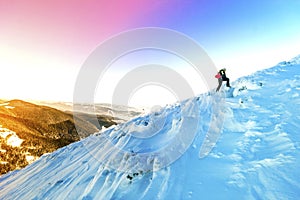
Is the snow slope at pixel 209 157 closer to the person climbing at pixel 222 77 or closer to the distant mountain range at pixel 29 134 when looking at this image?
the person climbing at pixel 222 77

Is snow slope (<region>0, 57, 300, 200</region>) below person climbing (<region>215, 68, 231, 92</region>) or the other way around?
below

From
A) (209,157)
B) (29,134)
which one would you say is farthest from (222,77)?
(29,134)

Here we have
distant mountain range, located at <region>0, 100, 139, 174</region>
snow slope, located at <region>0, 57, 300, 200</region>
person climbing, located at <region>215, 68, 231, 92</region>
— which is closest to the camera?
snow slope, located at <region>0, 57, 300, 200</region>

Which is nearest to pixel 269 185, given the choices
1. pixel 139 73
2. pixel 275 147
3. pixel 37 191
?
pixel 275 147

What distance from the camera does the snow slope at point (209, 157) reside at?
579cm

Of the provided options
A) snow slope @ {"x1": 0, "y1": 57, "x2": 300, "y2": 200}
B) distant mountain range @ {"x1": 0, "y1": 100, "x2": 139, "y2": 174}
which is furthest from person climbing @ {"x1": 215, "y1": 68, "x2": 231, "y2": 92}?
distant mountain range @ {"x1": 0, "y1": 100, "x2": 139, "y2": 174}

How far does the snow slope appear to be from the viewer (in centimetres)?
579

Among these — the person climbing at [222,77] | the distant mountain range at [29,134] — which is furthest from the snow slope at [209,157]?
the distant mountain range at [29,134]

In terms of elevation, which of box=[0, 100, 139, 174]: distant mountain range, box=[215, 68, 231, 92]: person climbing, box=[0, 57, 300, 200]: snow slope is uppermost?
box=[215, 68, 231, 92]: person climbing

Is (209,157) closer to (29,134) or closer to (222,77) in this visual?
(222,77)

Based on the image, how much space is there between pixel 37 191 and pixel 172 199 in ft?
A: 25.6

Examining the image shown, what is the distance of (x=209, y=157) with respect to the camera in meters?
7.35

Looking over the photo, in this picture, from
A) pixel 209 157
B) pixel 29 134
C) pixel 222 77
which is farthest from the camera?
pixel 29 134

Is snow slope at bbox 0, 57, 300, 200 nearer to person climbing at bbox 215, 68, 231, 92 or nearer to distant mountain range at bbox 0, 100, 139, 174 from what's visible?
person climbing at bbox 215, 68, 231, 92
